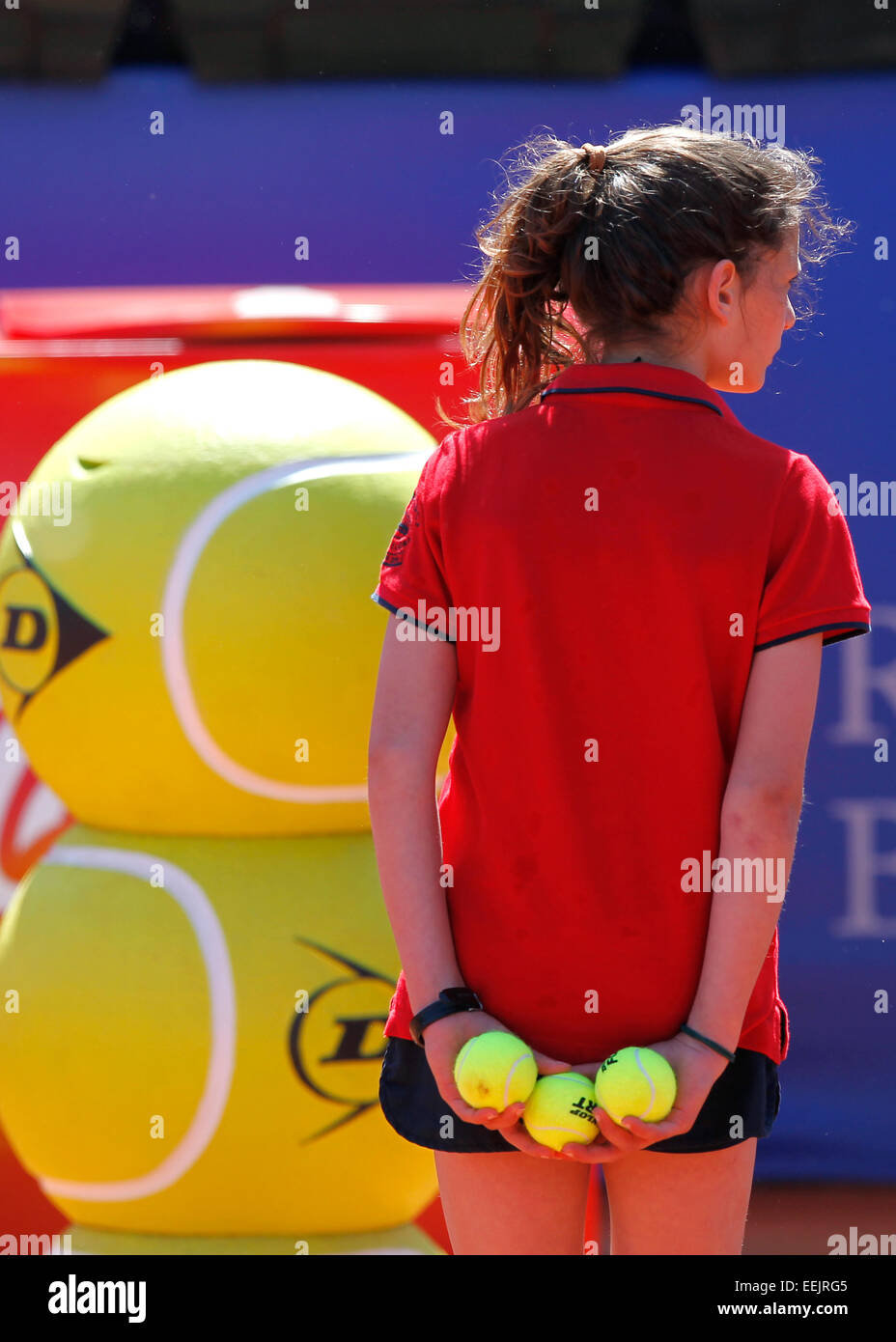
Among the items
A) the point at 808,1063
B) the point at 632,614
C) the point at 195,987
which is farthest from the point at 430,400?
the point at 808,1063

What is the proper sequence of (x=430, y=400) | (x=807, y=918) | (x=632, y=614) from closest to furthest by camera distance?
(x=632, y=614) → (x=430, y=400) → (x=807, y=918)

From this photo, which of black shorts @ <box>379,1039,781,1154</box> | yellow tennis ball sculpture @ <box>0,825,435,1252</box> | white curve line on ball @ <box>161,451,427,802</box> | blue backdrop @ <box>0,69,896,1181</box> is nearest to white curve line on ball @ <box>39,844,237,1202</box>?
yellow tennis ball sculpture @ <box>0,825,435,1252</box>

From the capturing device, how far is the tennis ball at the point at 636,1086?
0.94 metres

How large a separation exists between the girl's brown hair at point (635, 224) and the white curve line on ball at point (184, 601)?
2.12ft

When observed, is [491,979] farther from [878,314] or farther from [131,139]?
[131,139]

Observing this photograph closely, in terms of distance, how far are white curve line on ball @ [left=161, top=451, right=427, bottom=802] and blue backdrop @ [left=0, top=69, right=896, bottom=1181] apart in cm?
132

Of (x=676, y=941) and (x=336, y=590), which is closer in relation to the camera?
(x=676, y=941)

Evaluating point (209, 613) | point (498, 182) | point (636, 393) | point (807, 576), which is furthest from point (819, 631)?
point (498, 182)

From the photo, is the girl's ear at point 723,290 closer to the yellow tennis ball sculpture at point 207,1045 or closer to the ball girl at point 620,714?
the ball girl at point 620,714

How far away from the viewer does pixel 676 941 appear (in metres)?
1.00

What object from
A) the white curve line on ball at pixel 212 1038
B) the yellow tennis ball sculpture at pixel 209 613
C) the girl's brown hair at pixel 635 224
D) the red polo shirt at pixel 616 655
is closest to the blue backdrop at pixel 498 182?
the yellow tennis ball sculpture at pixel 209 613

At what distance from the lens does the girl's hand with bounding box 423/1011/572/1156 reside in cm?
98

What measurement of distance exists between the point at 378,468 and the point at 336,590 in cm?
16

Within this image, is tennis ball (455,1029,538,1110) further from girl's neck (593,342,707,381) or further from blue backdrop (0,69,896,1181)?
blue backdrop (0,69,896,1181)
